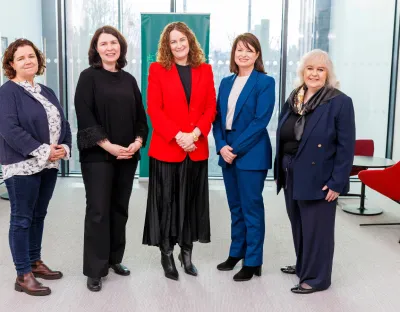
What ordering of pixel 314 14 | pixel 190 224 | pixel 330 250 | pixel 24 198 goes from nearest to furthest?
pixel 24 198 → pixel 330 250 → pixel 190 224 → pixel 314 14

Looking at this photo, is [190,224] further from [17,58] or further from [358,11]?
[358,11]

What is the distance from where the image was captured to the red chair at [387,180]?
4027mm

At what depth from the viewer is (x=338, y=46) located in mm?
6824

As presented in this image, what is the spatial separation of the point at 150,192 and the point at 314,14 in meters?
4.71

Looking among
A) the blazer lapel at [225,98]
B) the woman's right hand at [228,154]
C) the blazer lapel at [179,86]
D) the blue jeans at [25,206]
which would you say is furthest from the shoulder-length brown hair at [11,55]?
the woman's right hand at [228,154]

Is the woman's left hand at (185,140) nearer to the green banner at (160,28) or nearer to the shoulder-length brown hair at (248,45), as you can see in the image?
the shoulder-length brown hair at (248,45)

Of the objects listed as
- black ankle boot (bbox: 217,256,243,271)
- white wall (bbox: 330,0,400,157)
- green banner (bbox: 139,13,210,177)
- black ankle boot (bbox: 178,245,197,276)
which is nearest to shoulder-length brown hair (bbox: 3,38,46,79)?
black ankle boot (bbox: 178,245,197,276)

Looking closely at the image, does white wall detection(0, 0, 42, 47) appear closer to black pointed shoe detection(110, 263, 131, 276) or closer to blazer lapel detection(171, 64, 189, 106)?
blazer lapel detection(171, 64, 189, 106)

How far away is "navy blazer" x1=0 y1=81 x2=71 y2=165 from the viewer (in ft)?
8.64

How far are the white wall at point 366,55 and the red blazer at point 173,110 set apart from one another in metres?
4.45

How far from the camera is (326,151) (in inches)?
109

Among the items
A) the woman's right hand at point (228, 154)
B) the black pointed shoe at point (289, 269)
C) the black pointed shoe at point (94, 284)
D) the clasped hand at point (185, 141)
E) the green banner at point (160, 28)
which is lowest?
the black pointed shoe at point (289, 269)

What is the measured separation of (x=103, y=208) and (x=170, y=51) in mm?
1064

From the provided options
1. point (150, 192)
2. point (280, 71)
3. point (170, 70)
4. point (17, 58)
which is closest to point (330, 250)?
point (150, 192)
